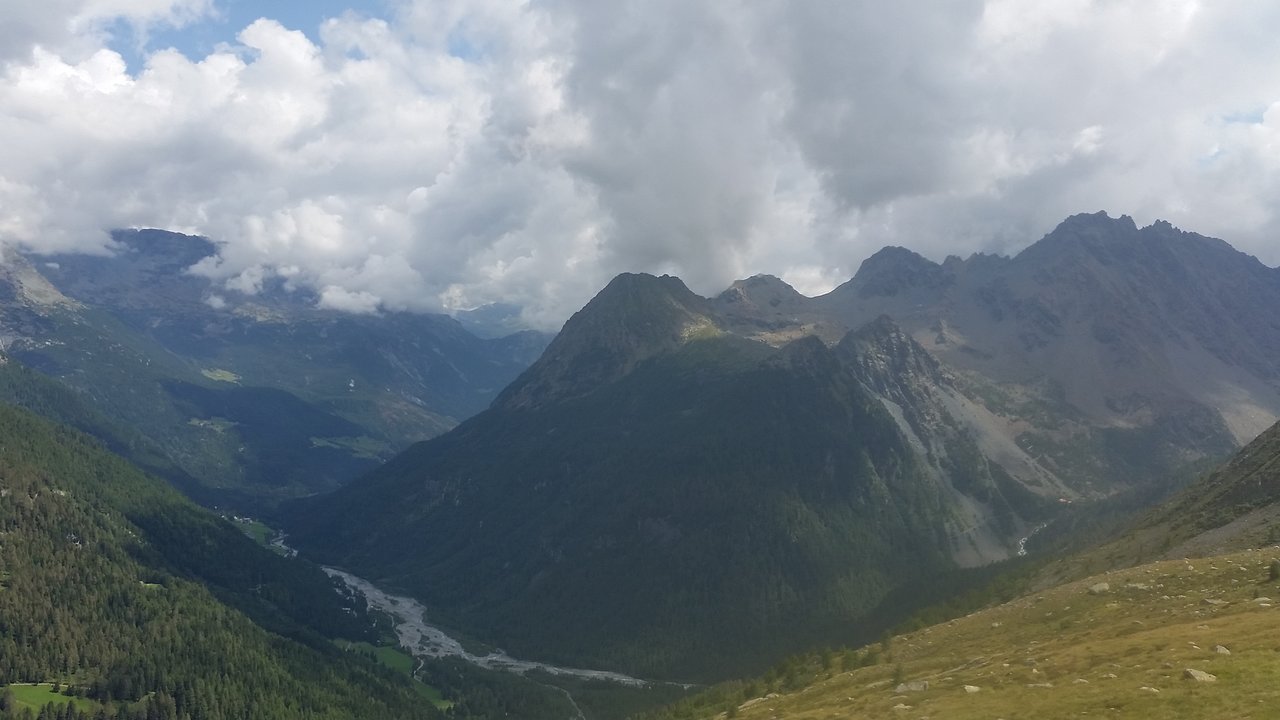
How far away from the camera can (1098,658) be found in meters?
81.8

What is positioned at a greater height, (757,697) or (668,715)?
(757,697)

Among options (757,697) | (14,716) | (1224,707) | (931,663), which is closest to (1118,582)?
(931,663)

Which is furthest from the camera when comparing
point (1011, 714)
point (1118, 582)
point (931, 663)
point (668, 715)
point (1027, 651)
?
point (668, 715)

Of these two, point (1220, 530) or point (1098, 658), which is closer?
point (1098, 658)

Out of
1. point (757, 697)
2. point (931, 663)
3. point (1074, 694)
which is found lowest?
point (757, 697)

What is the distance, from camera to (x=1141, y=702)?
63.7 metres

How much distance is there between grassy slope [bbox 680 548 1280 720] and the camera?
6444 cm

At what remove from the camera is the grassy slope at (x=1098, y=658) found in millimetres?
64438

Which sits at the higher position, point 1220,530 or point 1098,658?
point 1098,658

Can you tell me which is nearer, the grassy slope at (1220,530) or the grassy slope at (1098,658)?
the grassy slope at (1098,658)

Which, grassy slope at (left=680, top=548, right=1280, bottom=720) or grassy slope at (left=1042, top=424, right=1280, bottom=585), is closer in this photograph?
grassy slope at (left=680, top=548, right=1280, bottom=720)

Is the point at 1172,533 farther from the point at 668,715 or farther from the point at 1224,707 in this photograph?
the point at 1224,707

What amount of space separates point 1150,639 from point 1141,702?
24112 millimetres

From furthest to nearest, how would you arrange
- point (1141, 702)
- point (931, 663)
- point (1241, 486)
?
point (1241, 486)
point (931, 663)
point (1141, 702)
